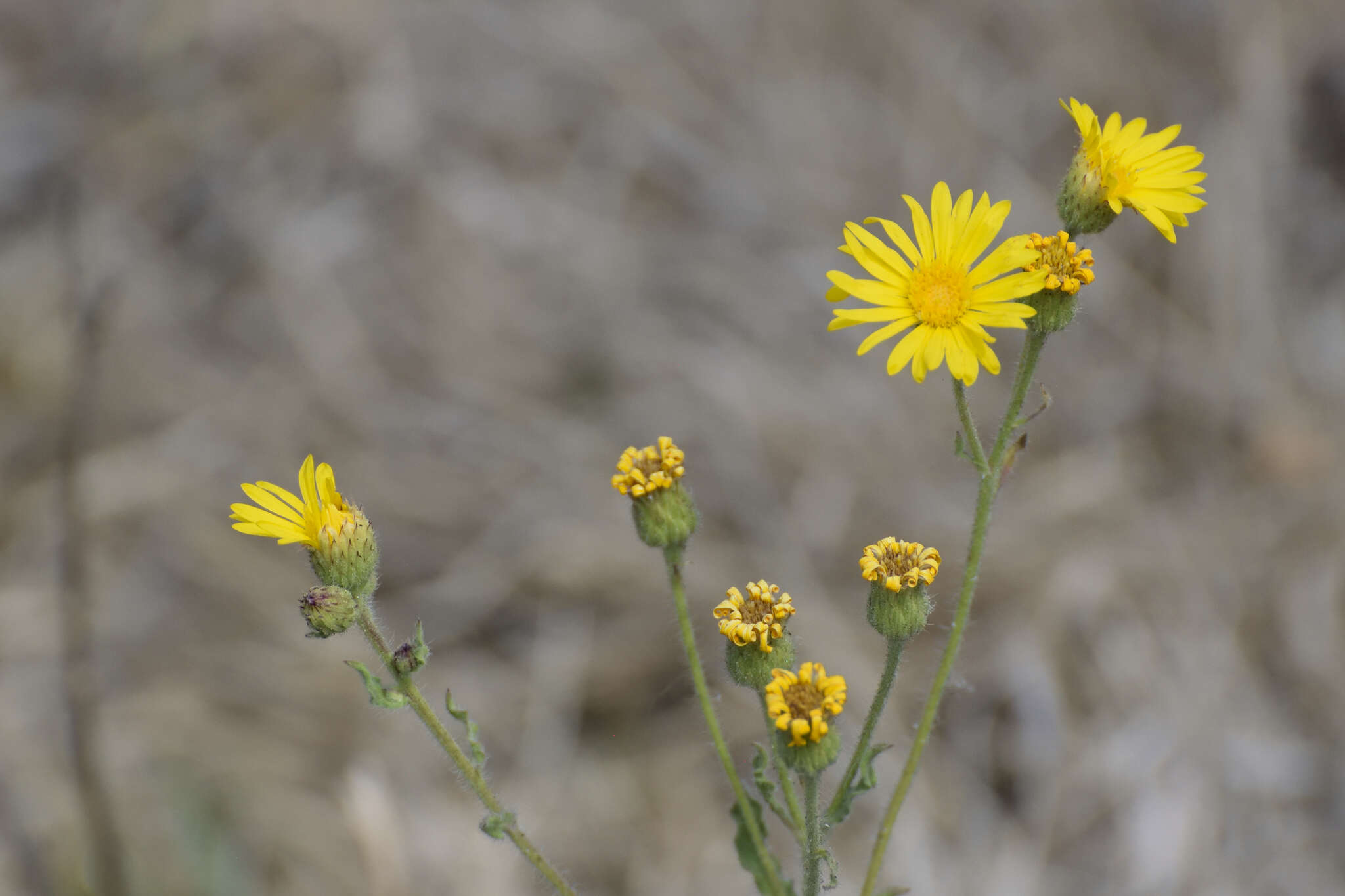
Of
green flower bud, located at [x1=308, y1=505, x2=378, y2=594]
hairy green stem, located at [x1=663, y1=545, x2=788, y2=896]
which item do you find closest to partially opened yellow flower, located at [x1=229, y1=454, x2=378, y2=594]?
green flower bud, located at [x1=308, y1=505, x2=378, y2=594]

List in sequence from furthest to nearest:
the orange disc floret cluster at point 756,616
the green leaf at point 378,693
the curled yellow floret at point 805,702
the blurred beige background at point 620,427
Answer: the blurred beige background at point 620,427 < the orange disc floret cluster at point 756,616 < the curled yellow floret at point 805,702 < the green leaf at point 378,693

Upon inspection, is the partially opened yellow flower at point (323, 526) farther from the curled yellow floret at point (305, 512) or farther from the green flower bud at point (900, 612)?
the green flower bud at point (900, 612)

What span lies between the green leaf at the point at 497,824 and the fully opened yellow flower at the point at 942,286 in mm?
1577

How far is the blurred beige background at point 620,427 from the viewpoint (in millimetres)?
5781

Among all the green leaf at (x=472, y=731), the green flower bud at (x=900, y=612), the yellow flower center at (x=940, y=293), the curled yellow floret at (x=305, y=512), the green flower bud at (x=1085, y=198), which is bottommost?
the green leaf at (x=472, y=731)

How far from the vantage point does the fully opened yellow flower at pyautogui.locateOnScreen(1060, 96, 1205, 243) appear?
115 inches

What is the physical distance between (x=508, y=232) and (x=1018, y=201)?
443 cm

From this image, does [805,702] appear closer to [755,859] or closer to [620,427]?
[755,859]

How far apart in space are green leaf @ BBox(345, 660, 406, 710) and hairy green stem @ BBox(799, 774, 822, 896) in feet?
3.64

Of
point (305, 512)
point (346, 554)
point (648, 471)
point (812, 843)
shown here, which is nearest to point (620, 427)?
point (648, 471)

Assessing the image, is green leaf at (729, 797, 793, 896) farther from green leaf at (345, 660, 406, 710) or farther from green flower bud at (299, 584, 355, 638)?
green flower bud at (299, 584, 355, 638)

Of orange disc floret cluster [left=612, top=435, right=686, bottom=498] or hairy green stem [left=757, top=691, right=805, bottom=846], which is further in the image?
orange disc floret cluster [left=612, top=435, right=686, bottom=498]

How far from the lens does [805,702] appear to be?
8.87 ft

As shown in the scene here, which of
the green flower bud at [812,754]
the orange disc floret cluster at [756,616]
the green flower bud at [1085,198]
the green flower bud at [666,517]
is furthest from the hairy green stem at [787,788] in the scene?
the green flower bud at [1085,198]
